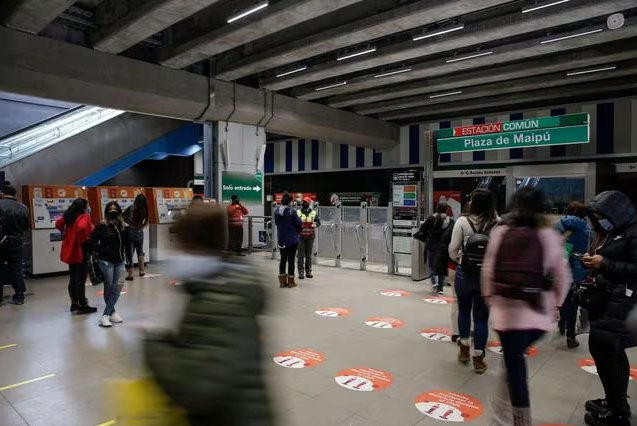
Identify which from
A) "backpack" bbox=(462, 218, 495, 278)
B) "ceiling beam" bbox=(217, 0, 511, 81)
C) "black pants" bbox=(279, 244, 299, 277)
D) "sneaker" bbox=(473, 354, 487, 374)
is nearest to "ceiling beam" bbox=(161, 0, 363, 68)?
"ceiling beam" bbox=(217, 0, 511, 81)

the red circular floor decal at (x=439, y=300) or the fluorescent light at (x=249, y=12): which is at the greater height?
the fluorescent light at (x=249, y=12)

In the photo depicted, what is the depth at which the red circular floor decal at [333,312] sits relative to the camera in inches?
207

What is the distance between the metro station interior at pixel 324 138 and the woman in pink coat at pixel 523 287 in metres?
0.13

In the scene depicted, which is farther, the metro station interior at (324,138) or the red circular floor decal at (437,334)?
the red circular floor decal at (437,334)

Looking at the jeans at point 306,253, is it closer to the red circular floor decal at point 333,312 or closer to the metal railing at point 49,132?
the red circular floor decal at point 333,312

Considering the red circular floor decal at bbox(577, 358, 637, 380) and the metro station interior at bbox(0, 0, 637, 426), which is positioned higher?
the metro station interior at bbox(0, 0, 637, 426)

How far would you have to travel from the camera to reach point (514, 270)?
2203 millimetres

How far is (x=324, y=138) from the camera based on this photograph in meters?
12.6

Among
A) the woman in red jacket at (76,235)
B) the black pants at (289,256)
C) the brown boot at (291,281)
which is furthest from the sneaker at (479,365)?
the woman in red jacket at (76,235)

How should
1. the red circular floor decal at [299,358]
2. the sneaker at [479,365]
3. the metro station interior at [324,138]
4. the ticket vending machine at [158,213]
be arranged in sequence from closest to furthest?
the metro station interior at [324,138] → the sneaker at [479,365] → the red circular floor decal at [299,358] → the ticket vending machine at [158,213]

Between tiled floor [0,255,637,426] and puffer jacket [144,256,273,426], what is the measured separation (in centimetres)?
10

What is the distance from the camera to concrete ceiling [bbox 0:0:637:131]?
6.27 m

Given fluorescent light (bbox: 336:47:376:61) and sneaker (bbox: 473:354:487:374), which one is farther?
fluorescent light (bbox: 336:47:376:61)

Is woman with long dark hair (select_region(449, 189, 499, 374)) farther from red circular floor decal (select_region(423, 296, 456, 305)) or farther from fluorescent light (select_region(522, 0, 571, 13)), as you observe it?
fluorescent light (select_region(522, 0, 571, 13))
